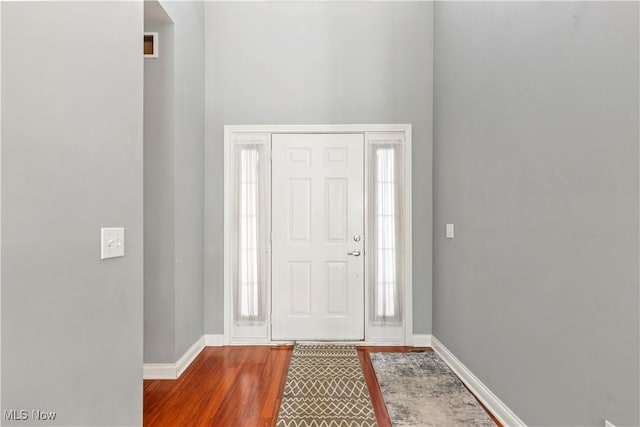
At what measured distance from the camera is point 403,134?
3182mm

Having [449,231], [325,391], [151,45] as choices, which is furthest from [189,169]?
[449,231]

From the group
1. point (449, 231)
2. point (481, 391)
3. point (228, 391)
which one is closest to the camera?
point (481, 391)

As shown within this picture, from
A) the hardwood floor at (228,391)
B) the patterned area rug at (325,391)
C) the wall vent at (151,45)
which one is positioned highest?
the wall vent at (151,45)

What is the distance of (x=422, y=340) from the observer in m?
3.13

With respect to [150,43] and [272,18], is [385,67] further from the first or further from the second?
[150,43]

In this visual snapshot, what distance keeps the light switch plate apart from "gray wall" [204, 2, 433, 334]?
159 cm

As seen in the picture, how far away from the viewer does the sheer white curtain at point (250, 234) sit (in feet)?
10.4

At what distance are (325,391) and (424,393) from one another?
27.0 inches

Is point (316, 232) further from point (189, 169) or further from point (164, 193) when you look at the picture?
point (164, 193)

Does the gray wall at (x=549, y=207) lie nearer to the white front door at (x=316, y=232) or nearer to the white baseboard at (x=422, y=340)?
the white baseboard at (x=422, y=340)

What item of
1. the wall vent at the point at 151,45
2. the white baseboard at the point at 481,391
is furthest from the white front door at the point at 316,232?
the wall vent at the point at 151,45

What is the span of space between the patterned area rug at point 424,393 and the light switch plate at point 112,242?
1.79m

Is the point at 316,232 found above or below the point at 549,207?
below

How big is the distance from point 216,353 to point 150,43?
8.64ft
